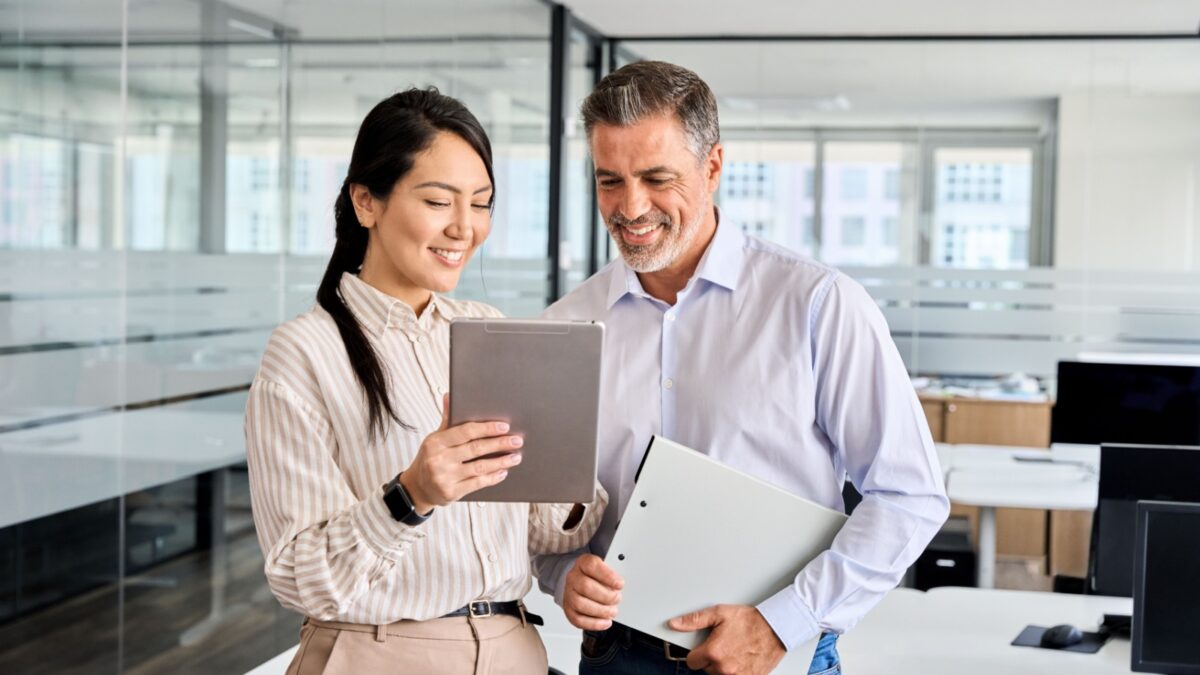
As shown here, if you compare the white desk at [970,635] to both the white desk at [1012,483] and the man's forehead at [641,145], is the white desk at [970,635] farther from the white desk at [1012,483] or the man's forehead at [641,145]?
the man's forehead at [641,145]

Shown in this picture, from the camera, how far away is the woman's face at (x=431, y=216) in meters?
1.62

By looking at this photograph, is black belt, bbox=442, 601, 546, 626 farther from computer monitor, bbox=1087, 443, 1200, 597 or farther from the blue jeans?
computer monitor, bbox=1087, 443, 1200, 597

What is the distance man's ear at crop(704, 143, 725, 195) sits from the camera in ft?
5.93

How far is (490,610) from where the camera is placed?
1605 mm

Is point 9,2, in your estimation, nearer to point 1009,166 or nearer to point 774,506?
point 774,506

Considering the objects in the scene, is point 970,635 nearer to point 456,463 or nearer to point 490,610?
point 490,610

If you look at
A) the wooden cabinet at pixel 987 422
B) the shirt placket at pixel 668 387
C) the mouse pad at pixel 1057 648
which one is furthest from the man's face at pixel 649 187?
the wooden cabinet at pixel 987 422

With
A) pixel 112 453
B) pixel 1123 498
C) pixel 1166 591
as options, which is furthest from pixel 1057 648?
pixel 112 453

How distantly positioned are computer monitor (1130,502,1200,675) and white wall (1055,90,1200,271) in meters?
5.58

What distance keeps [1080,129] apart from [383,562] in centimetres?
686

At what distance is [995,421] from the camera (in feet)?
Answer: 23.9

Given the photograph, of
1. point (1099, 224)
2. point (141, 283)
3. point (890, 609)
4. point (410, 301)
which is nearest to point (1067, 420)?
point (890, 609)

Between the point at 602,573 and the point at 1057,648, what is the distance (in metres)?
1.66

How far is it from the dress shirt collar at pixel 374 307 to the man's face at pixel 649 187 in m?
0.31
